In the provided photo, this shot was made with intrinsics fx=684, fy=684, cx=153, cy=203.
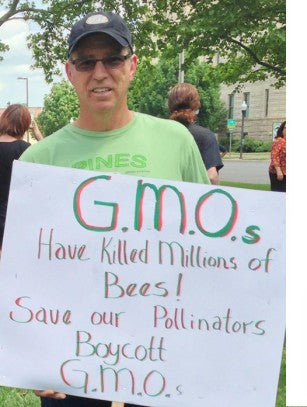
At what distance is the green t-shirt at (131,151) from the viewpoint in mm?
1859

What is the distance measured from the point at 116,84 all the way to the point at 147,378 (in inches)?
31.1

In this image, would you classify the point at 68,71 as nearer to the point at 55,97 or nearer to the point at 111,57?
the point at 111,57

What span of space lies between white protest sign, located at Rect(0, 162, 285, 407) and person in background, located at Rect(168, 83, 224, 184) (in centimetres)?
269

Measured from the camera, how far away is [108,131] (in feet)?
6.19

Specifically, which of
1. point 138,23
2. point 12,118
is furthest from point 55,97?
point 12,118

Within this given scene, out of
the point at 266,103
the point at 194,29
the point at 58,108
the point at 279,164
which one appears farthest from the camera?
the point at 58,108

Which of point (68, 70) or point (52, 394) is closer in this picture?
point (52, 394)

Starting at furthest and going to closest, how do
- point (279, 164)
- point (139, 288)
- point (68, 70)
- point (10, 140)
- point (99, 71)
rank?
point (279, 164) < point (10, 140) < point (68, 70) < point (99, 71) < point (139, 288)

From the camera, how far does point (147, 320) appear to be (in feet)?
5.74

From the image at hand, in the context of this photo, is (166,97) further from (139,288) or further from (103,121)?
(139,288)

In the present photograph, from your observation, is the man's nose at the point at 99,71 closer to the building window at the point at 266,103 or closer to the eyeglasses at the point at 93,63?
the eyeglasses at the point at 93,63

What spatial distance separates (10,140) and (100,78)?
2.86 m

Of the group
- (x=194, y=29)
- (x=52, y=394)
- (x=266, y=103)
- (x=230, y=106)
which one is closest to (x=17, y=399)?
(x=52, y=394)

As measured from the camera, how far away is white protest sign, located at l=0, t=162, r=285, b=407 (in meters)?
1.72
